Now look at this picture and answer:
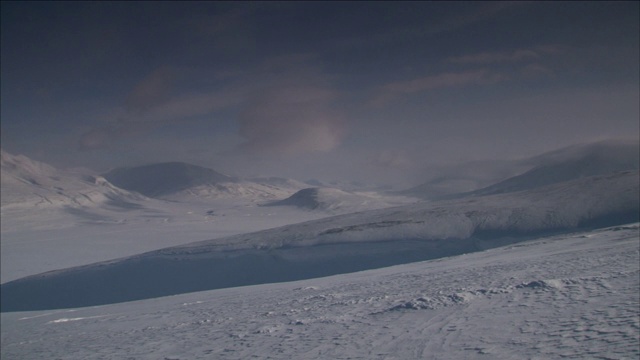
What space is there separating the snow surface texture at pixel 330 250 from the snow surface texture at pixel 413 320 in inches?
204

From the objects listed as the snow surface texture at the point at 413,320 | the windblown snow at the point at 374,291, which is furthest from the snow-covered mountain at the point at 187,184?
the snow surface texture at the point at 413,320

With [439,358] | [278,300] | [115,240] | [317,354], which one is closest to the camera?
[439,358]

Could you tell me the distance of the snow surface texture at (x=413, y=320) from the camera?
6.22 metres

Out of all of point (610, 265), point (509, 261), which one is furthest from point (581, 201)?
point (610, 265)

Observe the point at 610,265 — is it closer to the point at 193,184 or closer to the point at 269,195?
the point at 269,195

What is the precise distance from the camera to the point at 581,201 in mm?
22688

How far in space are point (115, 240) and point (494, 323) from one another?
44582 mm

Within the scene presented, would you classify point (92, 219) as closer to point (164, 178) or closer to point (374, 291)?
point (374, 291)

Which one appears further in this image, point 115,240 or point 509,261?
point 115,240

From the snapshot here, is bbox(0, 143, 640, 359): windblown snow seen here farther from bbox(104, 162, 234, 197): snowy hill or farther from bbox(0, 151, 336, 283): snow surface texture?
bbox(104, 162, 234, 197): snowy hill

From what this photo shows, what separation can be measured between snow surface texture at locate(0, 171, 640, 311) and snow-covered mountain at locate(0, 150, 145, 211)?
201ft

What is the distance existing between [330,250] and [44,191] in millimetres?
84459

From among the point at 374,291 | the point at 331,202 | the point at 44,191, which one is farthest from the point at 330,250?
the point at 44,191

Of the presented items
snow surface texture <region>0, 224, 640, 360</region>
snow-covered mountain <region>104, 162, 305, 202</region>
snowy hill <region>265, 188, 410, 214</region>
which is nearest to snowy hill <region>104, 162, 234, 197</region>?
snow-covered mountain <region>104, 162, 305, 202</region>
